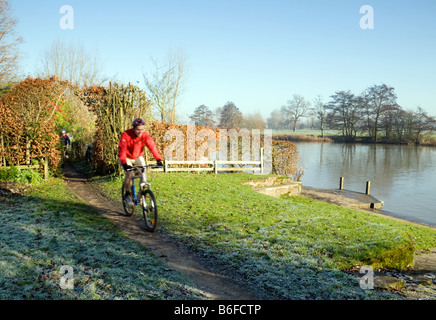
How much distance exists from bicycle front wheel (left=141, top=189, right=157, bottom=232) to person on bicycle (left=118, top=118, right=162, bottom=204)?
31cm

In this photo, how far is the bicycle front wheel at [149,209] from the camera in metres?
6.87

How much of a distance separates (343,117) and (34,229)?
77.5 m

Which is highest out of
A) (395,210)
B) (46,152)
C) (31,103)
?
(31,103)

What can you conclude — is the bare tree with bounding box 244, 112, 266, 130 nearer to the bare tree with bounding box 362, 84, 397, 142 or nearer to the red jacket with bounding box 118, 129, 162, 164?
the bare tree with bounding box 362, 84, 397, 142

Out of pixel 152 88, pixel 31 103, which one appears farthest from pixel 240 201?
pixel 152 88

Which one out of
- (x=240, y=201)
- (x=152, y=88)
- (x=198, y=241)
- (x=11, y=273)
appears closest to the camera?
(x=11, y=273)

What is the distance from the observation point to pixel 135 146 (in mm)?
7363

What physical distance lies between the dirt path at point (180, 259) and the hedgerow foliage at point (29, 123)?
497 cm

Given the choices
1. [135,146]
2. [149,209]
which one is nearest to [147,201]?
[149,209]

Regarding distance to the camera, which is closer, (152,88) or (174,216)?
(174,216)

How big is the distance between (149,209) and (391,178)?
2776cm

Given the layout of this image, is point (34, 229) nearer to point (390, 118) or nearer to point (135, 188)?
point (135, 188)

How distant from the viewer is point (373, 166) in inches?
1368

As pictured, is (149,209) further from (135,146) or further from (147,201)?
(135,146)
